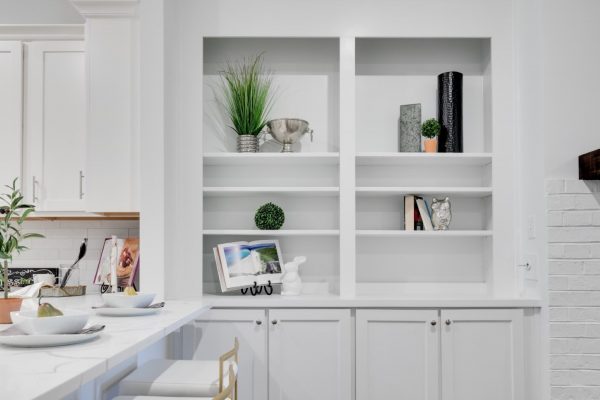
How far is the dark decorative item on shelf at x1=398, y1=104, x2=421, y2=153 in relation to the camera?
3484 millimetres

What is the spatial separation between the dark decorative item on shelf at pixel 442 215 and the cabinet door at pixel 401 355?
56 centimetres

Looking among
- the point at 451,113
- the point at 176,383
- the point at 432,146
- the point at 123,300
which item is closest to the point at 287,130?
the point at 432,146

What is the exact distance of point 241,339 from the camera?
3137mm

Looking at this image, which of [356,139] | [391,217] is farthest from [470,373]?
[356,139]

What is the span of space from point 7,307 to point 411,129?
2.31 meters

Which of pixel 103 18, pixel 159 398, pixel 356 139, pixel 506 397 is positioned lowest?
pixel 506 397

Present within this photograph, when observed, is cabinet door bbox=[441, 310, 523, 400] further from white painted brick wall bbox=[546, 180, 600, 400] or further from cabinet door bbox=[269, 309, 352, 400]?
cabinet door bbox=[269, 309, 352, 400]

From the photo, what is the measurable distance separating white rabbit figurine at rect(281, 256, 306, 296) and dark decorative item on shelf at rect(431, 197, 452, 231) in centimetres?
79

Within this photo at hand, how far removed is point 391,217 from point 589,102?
1234 millimetres

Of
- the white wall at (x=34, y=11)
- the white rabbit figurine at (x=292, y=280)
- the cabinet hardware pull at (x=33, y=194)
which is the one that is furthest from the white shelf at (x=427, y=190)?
the white wall at (x=34, y=11)

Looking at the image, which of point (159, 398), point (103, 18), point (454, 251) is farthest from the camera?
point (454, 251)

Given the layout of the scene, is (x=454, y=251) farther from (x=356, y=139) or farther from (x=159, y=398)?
(x=159, y=398)

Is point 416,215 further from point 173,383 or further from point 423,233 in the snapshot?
point 173,383

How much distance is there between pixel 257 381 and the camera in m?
3.11
